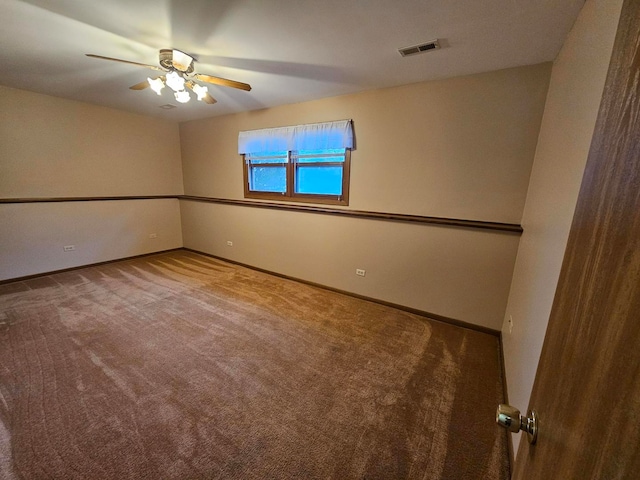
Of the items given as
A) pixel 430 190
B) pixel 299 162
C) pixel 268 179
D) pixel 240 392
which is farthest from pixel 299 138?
pixel 240 392

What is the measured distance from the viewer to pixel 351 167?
2.96 meters

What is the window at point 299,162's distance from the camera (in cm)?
301

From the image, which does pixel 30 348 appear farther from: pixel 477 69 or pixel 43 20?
pixel 477 69

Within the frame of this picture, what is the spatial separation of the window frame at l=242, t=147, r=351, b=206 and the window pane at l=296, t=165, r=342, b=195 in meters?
0.05

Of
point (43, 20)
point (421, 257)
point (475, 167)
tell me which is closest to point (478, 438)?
point (421, 257)

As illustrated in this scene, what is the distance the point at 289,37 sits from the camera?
177 cm

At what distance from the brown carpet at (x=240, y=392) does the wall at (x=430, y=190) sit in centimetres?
41

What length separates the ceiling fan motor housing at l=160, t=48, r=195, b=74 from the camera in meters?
1.95

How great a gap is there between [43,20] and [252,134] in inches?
83.9

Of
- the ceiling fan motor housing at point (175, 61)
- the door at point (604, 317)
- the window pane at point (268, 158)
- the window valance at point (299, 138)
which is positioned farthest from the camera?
the window pane at point (268, 158)

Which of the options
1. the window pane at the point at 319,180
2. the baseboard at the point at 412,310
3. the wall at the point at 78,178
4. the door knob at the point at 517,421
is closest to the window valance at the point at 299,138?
the window pane at the point at 319,180

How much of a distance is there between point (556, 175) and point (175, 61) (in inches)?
105

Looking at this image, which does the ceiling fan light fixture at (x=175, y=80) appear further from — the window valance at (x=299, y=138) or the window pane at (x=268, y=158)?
the window pane at (x=268, y=158)

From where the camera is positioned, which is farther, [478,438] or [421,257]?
[421,257]
